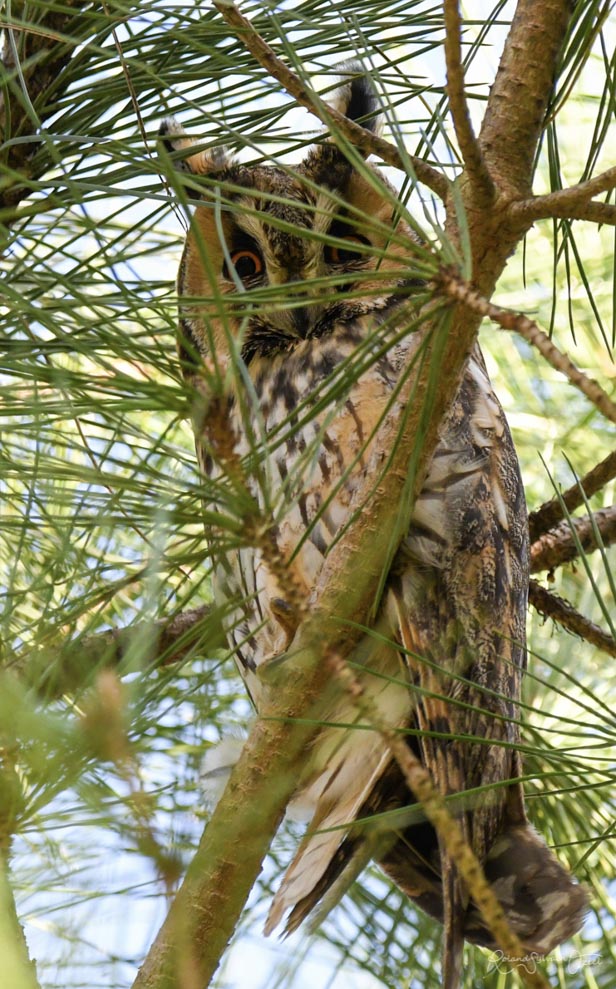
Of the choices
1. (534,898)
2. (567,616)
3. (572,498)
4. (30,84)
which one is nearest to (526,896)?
(534,898)

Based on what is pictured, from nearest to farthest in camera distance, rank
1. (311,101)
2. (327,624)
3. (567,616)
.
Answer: (311,101) → (327,624) → (567,616)

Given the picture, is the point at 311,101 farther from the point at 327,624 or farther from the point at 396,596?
the point at 396,596

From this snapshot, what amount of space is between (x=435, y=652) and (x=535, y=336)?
82cm

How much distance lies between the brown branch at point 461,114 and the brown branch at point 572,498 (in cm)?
59

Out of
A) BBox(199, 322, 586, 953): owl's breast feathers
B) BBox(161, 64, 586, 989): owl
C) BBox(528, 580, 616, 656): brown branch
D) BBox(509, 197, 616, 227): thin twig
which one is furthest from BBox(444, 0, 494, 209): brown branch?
BBox(528, 580, 616, 656): brown branch

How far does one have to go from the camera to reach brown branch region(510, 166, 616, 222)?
87 centimetres

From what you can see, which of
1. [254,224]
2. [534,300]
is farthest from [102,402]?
[534,300]

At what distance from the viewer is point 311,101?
974 millimetres

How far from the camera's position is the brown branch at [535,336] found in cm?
70

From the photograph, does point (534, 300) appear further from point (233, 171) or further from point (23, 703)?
point (23, 703)

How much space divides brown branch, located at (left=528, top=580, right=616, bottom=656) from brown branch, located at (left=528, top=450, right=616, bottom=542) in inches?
4.1

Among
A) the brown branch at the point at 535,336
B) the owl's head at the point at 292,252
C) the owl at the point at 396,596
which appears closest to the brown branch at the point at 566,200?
the brown branch at the point at 535,336

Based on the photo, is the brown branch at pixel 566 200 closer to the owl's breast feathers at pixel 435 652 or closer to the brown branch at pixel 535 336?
the brown branch at pixel 535 336

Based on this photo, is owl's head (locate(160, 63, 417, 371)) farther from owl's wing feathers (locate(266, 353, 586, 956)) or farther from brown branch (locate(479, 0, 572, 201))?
brown branch (locate(479, 0, 572, 201))
